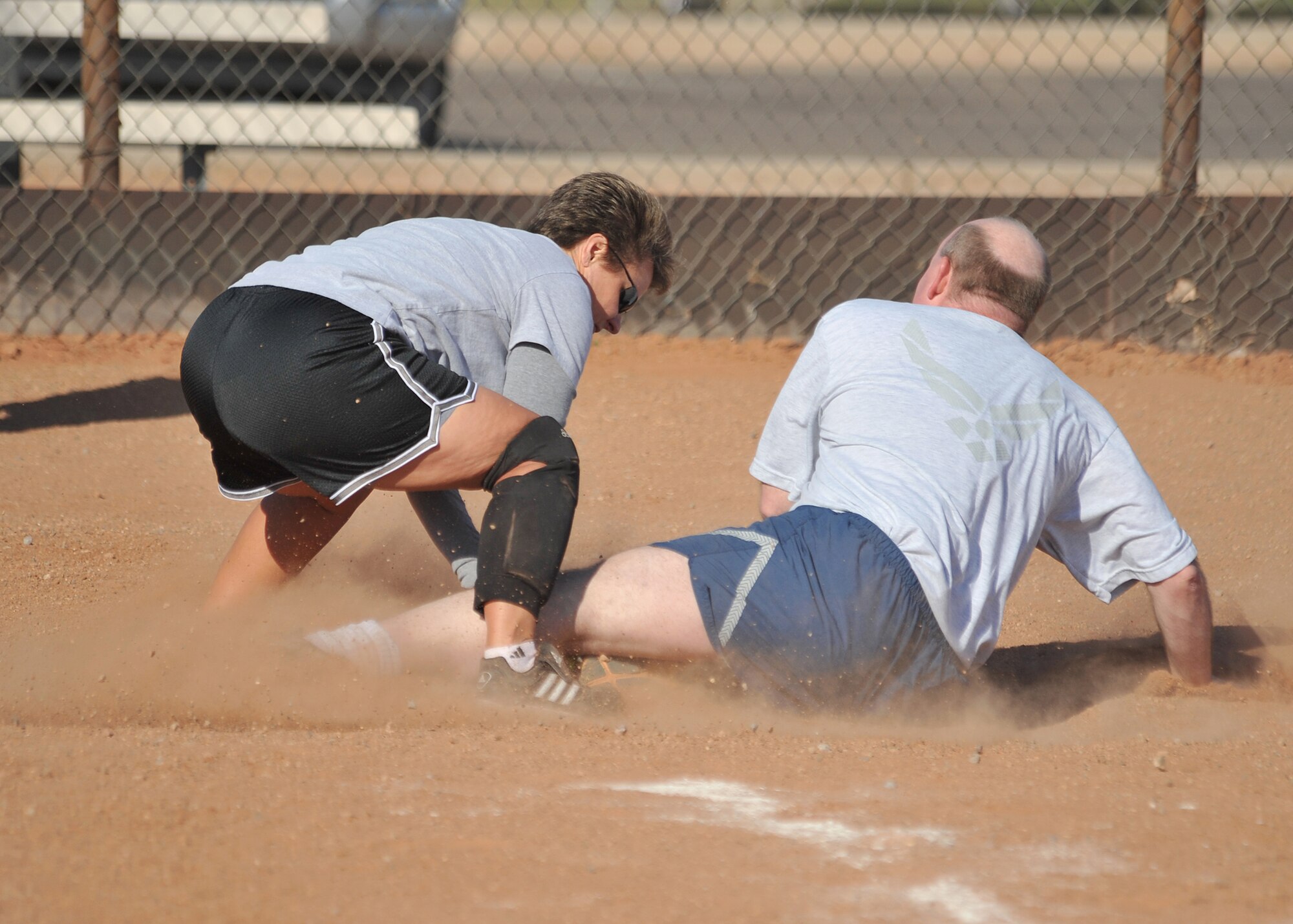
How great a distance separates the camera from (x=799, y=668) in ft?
8.50

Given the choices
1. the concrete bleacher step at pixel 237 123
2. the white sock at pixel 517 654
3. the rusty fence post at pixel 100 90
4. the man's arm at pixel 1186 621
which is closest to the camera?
the white sock at pixel 517 654

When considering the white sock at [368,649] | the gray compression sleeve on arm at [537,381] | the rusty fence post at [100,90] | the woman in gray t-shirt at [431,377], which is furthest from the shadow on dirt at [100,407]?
the gray compression sleeve on arm at [537,381]

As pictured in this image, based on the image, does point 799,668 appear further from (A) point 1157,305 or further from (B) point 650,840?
(A) point 1157,305

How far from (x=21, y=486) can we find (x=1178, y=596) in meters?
3.52

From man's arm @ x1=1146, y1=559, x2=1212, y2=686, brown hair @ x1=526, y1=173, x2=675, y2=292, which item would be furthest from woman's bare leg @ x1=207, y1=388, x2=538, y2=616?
man's arm @ x1=1146, y1=559, x2=1212, y2=686

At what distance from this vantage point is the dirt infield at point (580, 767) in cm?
178

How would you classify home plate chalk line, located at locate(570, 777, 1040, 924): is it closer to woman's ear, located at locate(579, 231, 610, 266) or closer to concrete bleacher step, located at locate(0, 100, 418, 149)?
woman's ear, located at locate(579, 231, 610, 266)

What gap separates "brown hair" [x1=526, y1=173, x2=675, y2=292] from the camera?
2.94 metres

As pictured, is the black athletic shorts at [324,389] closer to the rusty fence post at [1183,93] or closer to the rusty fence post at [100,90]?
the rusty fence post at [100,90]

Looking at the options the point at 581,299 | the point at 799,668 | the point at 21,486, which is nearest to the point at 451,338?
the point at 581,299

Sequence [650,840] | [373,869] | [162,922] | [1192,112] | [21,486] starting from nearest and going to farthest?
[162,922] < [373,869] < [650,840] < [21,486] < [1192,112]

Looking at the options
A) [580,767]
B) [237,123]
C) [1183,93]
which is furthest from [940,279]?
[237,123]

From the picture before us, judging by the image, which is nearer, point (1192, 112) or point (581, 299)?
point (581, 299)

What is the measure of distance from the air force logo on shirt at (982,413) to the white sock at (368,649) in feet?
4.05
